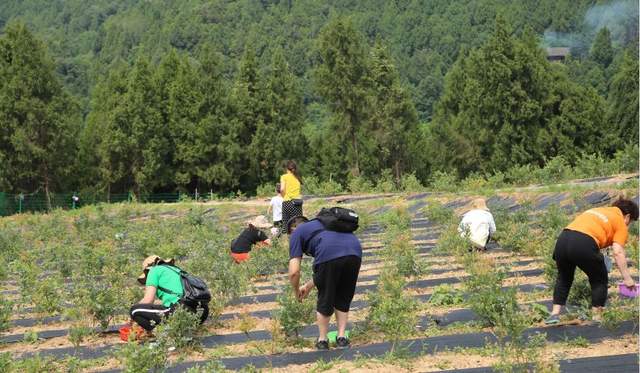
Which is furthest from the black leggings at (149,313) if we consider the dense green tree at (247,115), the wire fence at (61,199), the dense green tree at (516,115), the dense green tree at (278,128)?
the dense green tree at (247,115)

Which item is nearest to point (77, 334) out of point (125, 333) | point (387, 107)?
point (125, 333)

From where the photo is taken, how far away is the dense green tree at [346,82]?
36.2 m

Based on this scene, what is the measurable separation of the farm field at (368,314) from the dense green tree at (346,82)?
22338 mm

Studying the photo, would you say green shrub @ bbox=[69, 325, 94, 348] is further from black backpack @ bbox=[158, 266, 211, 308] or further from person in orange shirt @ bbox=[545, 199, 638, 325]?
person in orange shirt @ bbox=[545, 199, 638, 325]

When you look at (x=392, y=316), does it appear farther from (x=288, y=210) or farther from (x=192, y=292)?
(x=288, y=210)

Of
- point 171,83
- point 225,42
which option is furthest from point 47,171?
point 225,42

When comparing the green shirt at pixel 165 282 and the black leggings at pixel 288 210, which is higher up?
the green shirt at pixel 165 282

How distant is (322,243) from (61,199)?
29617mm

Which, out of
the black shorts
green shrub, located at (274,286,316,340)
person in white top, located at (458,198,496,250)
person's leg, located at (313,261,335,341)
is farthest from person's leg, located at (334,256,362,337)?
person in white top, located at (458,198,496,250)

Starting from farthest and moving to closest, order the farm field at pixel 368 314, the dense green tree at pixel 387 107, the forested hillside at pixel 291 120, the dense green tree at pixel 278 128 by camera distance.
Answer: the dense green tree at pixel 278 128 → the dense green tree at pixel 387 107 → the forested hillside at pixel 291 120 → the farm field at pixel 368 314

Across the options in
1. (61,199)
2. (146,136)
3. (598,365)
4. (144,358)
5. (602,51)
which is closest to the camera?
(144,358)

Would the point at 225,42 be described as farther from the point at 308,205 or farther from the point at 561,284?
the point at 561,284

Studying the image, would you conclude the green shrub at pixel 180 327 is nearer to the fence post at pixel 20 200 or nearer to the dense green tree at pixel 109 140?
the fence post at pixel 20 200

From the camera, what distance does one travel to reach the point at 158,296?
7.45 meters
